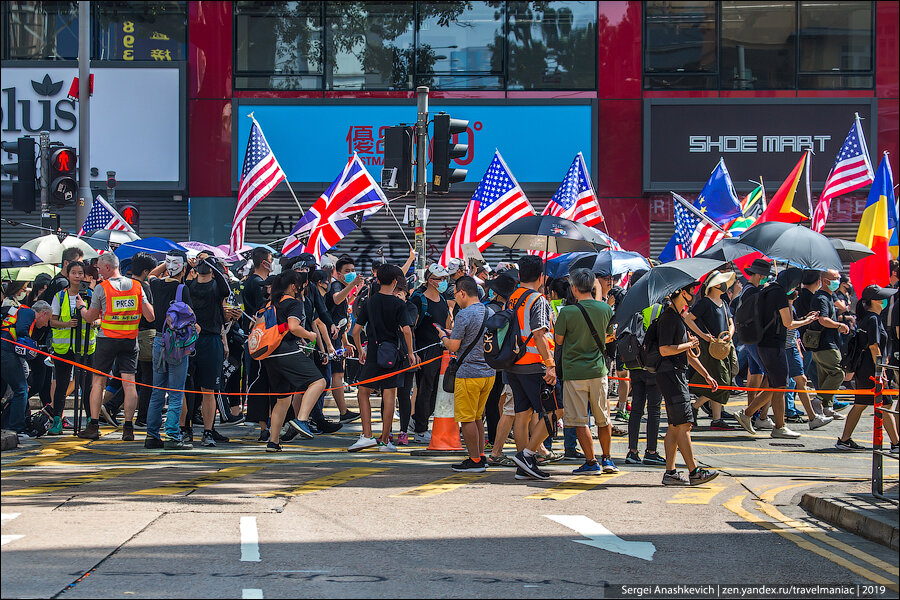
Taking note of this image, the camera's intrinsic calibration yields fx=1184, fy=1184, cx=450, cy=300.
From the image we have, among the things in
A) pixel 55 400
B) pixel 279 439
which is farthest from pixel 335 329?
pixel 55 400

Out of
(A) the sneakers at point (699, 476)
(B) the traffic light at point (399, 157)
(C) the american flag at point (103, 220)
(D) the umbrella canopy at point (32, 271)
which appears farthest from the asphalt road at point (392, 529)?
(C) the american flag at point (103, 220)

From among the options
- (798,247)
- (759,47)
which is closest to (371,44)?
(759,47)

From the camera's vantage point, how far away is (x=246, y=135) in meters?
25.8

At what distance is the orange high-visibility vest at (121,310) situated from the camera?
12.0m

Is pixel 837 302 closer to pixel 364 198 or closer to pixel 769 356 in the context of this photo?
pixel 769 356

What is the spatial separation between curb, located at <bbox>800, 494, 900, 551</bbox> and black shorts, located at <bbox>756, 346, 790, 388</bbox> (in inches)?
168

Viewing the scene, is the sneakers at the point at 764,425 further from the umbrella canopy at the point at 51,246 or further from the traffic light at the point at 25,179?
the traffic light at the point at 25,179

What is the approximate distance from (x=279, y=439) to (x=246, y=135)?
14.4 m

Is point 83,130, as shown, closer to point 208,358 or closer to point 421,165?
point 421,165

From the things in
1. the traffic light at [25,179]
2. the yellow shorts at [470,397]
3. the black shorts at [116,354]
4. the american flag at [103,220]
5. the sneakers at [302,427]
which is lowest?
the sneakers at [302,427]

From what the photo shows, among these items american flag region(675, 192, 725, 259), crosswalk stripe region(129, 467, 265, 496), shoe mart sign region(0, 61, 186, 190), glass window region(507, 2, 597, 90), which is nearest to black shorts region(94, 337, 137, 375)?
crosswalk stripe region(129, 467, 265, 496)

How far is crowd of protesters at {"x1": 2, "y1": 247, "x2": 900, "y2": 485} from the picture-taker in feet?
33.5

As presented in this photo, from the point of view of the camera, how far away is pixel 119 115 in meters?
25.8

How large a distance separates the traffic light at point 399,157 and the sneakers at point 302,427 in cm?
429
